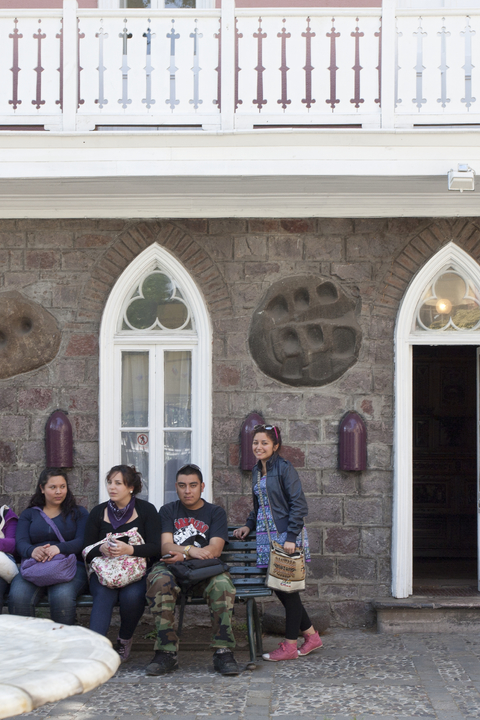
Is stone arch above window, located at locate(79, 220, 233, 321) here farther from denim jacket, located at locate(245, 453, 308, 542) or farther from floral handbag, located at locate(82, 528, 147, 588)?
floral handbag, located at locate(82, 528, 147, 588)

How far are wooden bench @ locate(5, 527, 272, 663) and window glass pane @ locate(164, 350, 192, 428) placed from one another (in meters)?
1.07

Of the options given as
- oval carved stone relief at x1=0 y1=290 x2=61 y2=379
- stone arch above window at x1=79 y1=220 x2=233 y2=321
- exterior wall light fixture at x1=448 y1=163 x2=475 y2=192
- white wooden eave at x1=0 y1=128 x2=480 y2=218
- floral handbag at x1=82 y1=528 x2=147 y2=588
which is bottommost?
floral handbag at x1=82 y1=528 x2=147 y2=588

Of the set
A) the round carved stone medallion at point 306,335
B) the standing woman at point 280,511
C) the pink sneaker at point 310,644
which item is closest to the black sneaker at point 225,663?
the standing woman at point 280,511

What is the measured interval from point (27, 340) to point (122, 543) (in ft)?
6.80

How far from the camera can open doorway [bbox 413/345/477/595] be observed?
977 cm

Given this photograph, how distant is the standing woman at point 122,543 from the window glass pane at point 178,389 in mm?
1110

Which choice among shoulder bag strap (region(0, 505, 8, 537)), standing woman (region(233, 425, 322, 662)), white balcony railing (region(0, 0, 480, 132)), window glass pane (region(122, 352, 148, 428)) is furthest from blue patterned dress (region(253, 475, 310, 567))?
white balcony railing (region(0, 0, 480, 132))

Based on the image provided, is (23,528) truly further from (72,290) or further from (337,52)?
(337,52)

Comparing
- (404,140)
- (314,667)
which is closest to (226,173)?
(404,140)

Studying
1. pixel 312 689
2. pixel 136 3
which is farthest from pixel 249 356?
pixel 136 3

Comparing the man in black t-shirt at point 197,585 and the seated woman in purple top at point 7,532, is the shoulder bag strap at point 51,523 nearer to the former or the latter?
the seated woman in purple top at point 7,532

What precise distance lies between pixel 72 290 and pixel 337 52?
2.75 m

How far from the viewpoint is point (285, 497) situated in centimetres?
545

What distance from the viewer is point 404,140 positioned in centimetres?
577
